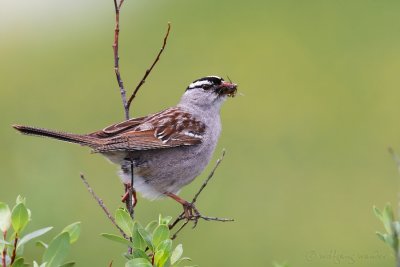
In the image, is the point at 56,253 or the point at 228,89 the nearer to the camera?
the point at 56,253

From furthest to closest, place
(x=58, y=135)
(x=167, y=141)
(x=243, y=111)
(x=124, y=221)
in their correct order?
(x=243, y=111), (x=167, y=141), (x=58, y=135), (x=124, y=221)

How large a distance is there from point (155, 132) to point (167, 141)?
8 cm

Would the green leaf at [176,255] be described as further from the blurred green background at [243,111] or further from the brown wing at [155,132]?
the blurred green background at [243,111]

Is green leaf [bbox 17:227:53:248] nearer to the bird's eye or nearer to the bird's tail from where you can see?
the bird's tail

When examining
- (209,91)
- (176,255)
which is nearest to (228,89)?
(209,91)

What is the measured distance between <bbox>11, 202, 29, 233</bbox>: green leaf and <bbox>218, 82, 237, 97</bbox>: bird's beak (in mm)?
2585

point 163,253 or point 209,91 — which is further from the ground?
point 209,91

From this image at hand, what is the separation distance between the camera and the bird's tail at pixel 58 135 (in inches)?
164

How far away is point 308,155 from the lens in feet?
31.6

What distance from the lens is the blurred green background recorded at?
307 inches

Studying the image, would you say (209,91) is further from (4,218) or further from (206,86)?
(4,218)

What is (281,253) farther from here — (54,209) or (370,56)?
(370,56)

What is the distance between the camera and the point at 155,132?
4.88m

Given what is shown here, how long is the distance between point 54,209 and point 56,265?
515 cm
